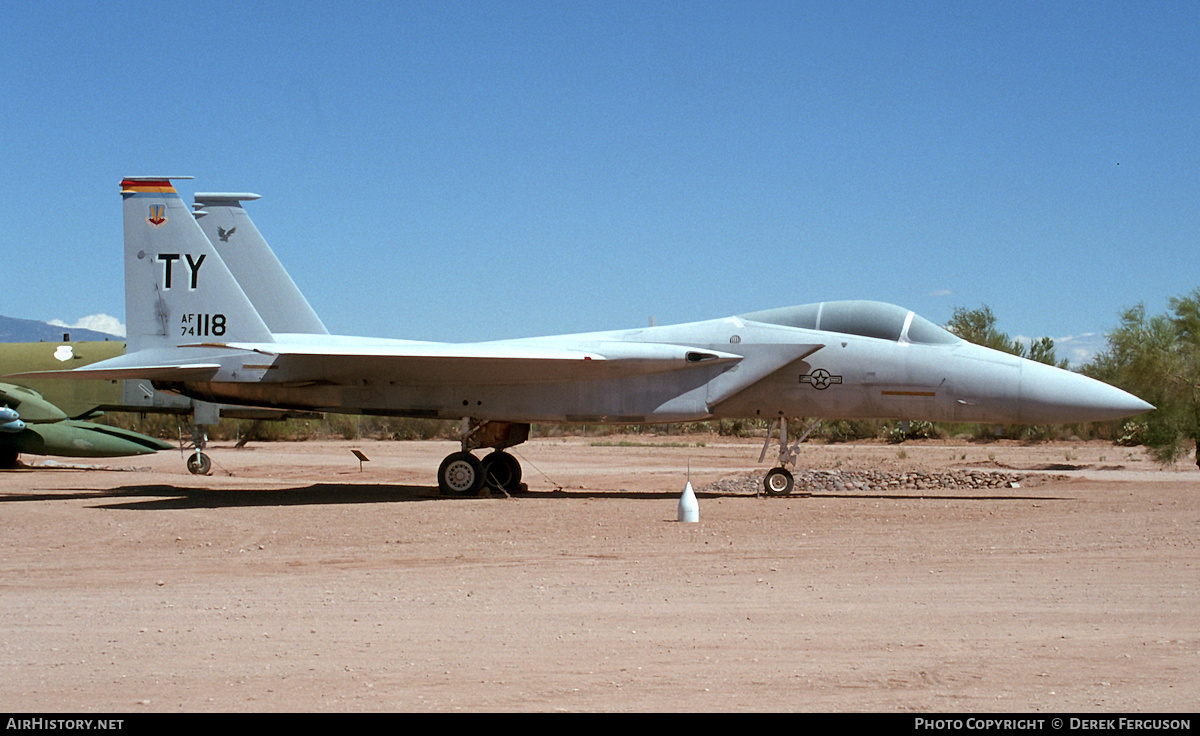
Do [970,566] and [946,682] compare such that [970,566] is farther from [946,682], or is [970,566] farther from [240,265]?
[240,265]

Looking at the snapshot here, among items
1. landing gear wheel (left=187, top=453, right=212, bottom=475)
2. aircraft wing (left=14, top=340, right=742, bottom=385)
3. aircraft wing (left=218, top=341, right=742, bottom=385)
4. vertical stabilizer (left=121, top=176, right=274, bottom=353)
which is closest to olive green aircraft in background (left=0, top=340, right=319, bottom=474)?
landing gear wheel (left=187, top=453, right=212, bottom=475)

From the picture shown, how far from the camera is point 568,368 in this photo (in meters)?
14.7

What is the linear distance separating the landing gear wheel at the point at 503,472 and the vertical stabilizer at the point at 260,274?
3524 mm

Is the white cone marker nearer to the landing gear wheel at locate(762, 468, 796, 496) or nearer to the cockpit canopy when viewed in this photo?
the landing gear wheel at locate(762, 468, 796, 496)

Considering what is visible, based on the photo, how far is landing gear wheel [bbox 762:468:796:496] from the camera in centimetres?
1506

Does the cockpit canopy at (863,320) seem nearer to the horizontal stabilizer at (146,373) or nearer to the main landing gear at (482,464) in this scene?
the main landing gear at (482,464)

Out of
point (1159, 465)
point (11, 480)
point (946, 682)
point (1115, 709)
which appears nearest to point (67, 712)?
point (946, 682)

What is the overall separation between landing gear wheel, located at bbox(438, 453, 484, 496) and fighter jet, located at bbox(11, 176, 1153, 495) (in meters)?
0.02

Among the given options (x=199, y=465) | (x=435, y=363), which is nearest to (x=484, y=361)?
(x=435, y=363)

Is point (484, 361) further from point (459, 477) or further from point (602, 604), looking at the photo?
point (602, 604)

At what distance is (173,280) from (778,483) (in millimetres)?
9451

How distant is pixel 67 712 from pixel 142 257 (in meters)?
12.3

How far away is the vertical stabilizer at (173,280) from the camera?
49.8ft

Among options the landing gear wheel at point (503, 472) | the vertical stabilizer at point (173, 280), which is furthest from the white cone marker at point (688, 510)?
the vertical stabilizer at point (173, 280)
